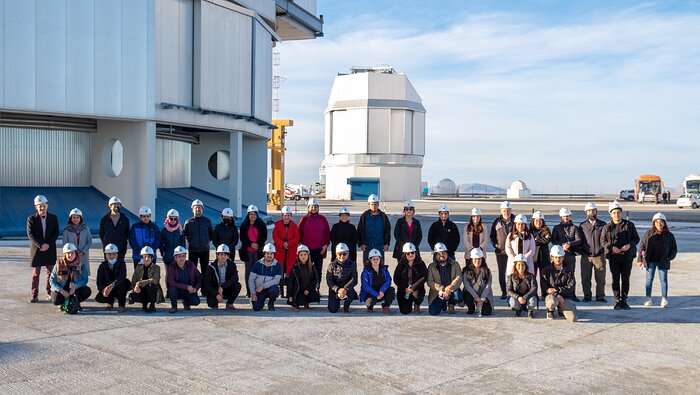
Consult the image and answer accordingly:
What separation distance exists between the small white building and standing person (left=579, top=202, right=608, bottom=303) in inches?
2339

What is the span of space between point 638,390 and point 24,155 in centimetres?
2338

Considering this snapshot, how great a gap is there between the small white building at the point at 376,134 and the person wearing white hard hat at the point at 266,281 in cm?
6046

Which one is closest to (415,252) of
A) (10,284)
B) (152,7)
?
(10,284)

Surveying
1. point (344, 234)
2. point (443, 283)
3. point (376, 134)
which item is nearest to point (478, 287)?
point (443, 283)

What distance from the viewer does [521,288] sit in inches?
432

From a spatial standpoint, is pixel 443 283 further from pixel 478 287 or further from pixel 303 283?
pixel 303 283

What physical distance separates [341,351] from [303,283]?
303 cm

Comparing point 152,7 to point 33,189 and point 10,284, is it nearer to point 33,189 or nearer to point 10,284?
point 33,189

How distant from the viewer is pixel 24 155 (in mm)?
24766

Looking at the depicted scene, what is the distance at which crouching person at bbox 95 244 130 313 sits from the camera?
1102 centimetres

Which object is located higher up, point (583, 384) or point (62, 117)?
point (62, 117)

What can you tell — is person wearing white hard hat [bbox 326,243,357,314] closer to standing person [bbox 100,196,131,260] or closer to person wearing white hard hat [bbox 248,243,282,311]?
person wearing white hard hat [bbox 248,243,282,311]

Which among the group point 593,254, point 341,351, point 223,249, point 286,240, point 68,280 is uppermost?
point 286,240

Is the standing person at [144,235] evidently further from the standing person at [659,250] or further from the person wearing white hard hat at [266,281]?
the standing person at [659,250]
